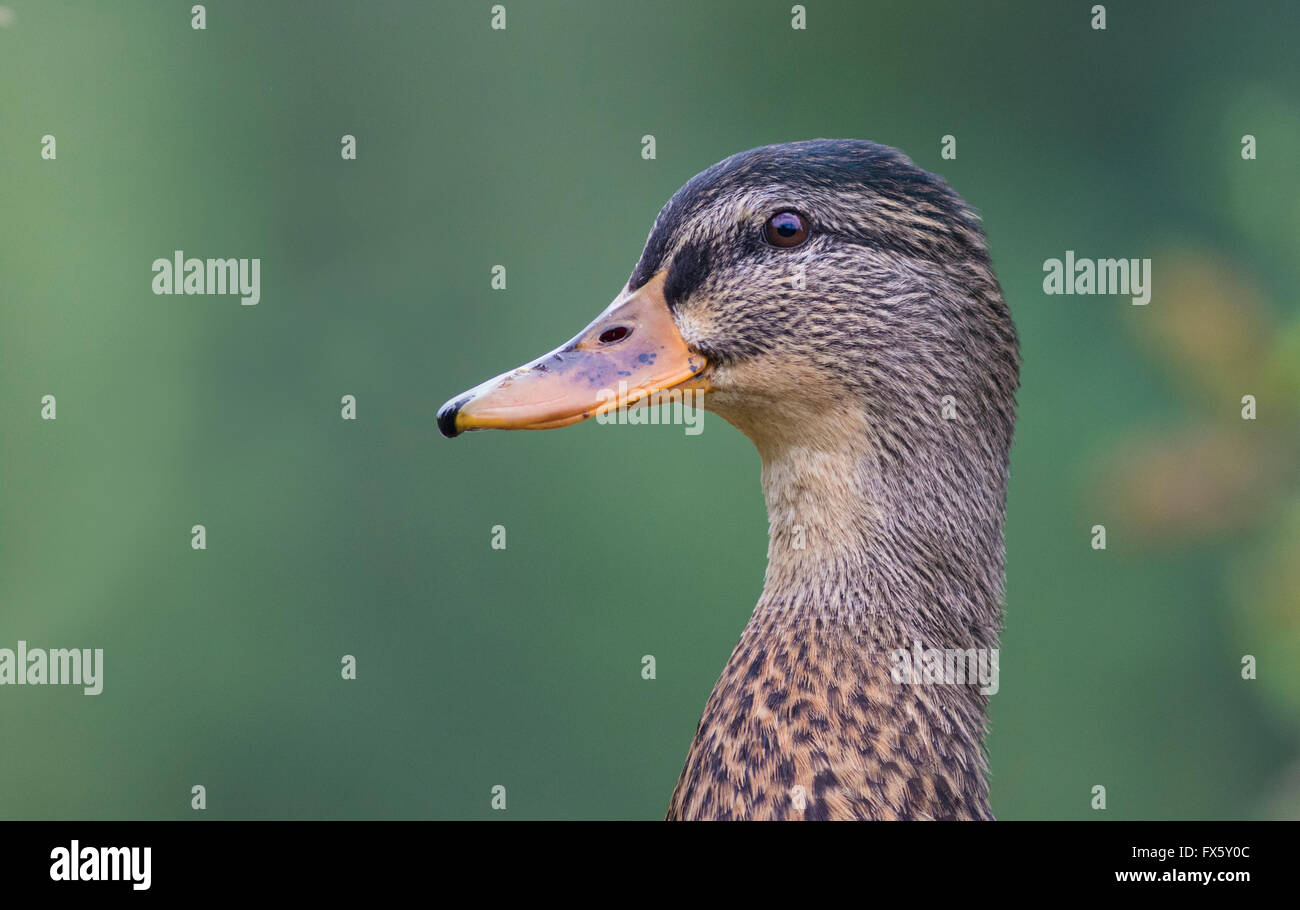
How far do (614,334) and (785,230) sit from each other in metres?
0.28

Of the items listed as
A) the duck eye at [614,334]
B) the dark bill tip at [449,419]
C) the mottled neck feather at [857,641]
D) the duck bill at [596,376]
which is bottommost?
the mottled neck feather at [857,641]

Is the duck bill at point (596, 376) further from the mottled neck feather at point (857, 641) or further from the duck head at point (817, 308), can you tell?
the mottled neck feather at point (857, 641)

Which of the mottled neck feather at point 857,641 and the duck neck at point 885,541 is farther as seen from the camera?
the duck neck at point 885,541

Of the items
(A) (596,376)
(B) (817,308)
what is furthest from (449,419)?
(B) (817,308)

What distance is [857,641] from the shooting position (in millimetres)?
1646

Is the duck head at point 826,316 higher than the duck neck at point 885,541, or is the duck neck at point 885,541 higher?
the duck head at point 826,316

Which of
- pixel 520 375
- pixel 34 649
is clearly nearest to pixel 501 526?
pixel 34 649

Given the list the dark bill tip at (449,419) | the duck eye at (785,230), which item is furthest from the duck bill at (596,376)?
the duck eye at (785,230)

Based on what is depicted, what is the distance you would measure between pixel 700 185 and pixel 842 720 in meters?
0.75

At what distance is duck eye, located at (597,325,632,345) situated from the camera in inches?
67.8

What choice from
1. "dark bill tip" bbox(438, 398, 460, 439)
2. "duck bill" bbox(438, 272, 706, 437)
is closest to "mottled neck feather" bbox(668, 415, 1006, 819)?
"duck bill" bbox(438, 272, 706, 437)

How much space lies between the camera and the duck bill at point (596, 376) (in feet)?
5.29

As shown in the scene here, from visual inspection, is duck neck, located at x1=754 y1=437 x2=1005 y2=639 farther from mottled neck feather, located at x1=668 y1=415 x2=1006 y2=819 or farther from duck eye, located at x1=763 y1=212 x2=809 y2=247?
duck eye, located at x1=763 y1=212 x2=809 y2=247

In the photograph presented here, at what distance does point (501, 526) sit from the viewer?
386cm
